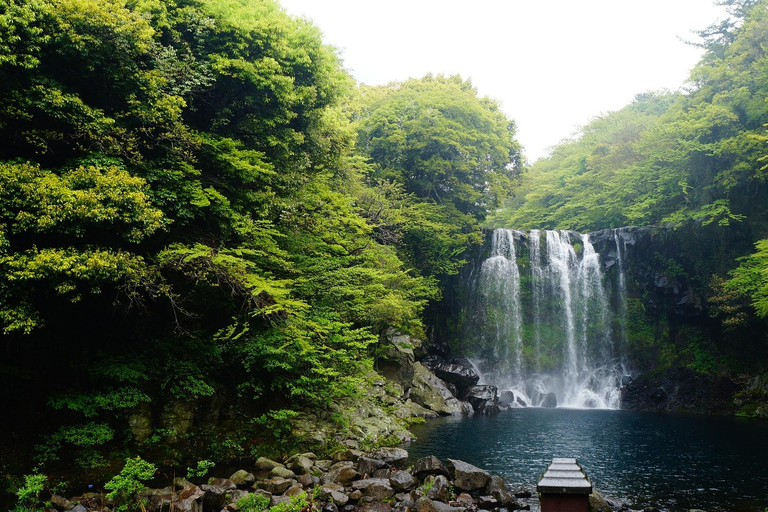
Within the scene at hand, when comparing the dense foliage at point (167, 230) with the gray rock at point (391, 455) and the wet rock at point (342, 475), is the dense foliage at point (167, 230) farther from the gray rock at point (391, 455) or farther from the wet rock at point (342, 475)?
the wet rock at point (342, 475)

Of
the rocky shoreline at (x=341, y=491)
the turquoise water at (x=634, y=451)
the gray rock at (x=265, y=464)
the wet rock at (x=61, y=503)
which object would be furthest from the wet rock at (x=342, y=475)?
the wet rock at (x=61, y=503)

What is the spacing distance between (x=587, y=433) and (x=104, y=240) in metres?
16.3

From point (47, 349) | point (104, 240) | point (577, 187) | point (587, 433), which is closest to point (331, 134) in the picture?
point (104, 240)

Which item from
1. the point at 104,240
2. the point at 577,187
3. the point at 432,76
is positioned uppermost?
the point at 432,76

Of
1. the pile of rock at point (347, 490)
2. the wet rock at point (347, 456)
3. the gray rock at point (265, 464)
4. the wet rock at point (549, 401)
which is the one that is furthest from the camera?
the wet rock at point (549, 401)

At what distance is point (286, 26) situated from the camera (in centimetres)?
1313

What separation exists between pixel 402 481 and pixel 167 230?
7.27m

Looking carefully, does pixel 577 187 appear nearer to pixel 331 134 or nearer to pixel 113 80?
pixel 331 134

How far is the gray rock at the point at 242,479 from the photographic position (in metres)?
9.13

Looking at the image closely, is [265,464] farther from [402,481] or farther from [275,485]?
[402,481]

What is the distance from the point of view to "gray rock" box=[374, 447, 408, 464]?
38.3 feet

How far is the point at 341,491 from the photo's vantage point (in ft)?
29.2

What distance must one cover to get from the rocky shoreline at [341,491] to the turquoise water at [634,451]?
1644 millimetres

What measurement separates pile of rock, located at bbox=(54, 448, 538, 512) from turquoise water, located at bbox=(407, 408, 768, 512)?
1.65 meters
